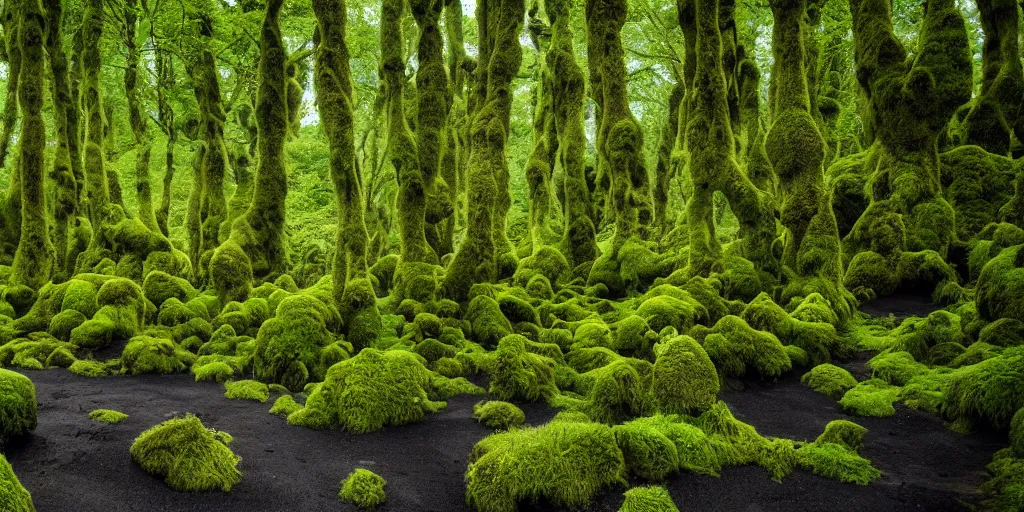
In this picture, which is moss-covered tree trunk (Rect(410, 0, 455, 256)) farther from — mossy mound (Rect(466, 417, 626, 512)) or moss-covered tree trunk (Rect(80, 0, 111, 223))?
mossy mound (Rect(466, 417, 626, 512))

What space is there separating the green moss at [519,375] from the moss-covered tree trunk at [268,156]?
748 centimetres

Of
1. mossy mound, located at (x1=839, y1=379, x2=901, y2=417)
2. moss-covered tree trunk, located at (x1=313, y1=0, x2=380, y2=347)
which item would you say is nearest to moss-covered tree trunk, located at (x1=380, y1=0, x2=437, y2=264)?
moss-covered tree trunk, located at (x1=313, y1=0, x2=380, y2=347)

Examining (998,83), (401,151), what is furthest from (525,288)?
(998,83)

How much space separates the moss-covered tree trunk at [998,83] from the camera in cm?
1322

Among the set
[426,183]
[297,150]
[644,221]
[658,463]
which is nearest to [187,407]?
[658,463]

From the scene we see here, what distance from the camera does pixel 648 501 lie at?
15.9 ft

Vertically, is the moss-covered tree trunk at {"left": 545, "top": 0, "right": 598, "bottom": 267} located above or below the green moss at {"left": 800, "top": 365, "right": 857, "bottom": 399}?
above

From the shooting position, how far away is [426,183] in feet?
44.8

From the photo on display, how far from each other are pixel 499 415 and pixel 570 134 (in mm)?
10709

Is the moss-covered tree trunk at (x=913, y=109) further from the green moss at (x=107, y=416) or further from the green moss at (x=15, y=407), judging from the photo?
the green moss at (x=15, y=407)

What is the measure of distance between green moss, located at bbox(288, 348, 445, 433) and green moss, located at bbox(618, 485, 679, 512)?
10.5 ft

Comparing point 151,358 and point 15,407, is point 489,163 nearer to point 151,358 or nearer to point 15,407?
point 151,358

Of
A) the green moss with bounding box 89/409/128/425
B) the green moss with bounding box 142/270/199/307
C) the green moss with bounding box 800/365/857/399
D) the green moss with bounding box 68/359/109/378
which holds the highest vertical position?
the green moss with bounding box 142/270/199/307

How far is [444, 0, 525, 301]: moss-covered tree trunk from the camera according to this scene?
39.9 feet
